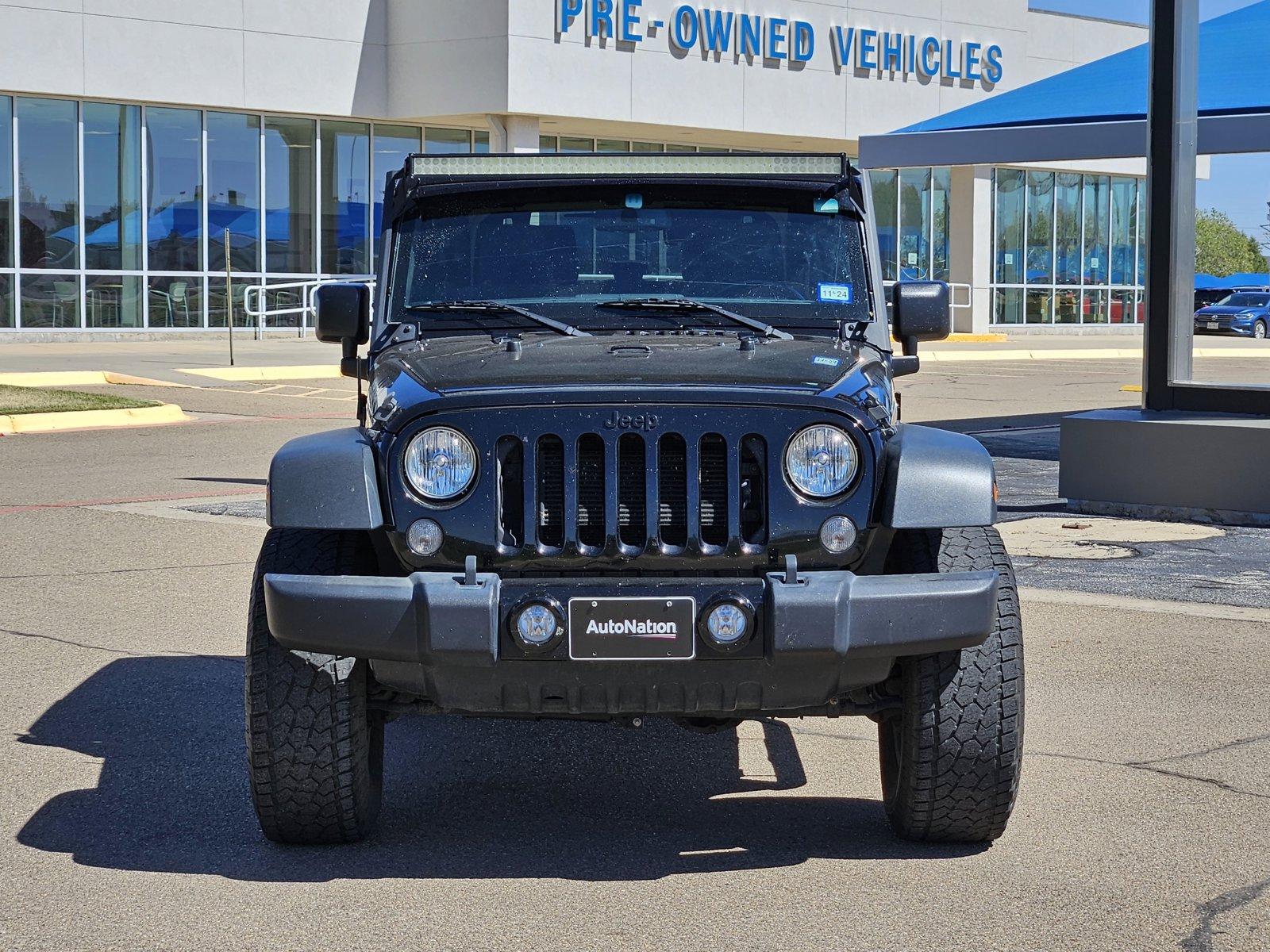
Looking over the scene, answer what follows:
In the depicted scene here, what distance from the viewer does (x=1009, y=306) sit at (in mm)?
45219

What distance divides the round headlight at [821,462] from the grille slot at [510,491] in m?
0.68

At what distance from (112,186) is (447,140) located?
24.8ft

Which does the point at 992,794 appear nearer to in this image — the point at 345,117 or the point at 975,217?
the point at 345,117

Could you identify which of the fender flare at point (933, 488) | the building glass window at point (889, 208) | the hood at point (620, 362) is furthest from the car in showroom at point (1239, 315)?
the fender flare at point (933, 488)

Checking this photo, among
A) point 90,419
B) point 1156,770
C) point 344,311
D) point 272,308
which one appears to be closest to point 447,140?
point 272,308

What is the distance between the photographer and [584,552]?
430 centimetres

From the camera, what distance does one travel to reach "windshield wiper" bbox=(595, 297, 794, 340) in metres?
5.38

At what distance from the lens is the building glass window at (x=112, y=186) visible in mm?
31984

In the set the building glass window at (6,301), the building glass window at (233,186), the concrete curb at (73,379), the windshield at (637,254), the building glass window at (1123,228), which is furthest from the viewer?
the building glass window at (1123,228)

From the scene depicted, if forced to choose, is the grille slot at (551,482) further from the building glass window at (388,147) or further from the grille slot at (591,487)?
the building glass window at (388,147)

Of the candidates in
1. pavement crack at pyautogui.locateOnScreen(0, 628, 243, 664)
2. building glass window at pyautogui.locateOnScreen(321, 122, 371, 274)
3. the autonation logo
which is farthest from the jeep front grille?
building glass window at pyautogui.locateOnScreen(321, 122, 371, 274)

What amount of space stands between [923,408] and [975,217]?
22238mm

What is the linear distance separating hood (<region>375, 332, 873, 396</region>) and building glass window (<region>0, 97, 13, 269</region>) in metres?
28.0

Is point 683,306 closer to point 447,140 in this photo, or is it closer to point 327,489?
point 327,489
